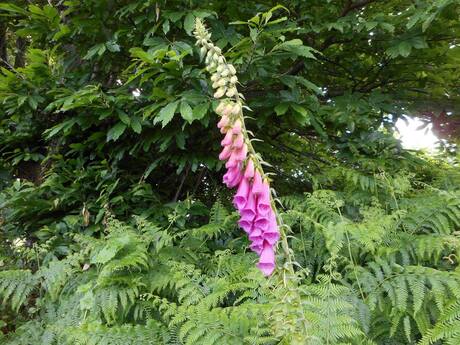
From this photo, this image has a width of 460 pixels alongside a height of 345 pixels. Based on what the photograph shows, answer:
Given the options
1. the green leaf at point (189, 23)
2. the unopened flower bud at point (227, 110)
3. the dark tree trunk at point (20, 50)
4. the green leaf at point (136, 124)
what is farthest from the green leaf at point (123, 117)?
the dark tree trunk at point (20, 50)

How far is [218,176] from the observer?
14.9 feet

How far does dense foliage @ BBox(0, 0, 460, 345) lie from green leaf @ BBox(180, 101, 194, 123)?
0.03 m

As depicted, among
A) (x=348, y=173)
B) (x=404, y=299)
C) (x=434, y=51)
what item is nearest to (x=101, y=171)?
(x=348, y=173)

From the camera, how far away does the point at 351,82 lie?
446 cm

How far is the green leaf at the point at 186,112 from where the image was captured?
288cm

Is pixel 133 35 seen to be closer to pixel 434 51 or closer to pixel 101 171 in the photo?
pixel 101 171

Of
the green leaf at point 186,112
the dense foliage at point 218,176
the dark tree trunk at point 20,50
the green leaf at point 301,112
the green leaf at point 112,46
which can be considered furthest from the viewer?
the dark tree trunk at point 20,50

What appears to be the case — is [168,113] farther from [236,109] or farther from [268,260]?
[268,260]

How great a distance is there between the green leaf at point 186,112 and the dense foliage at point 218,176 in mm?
28

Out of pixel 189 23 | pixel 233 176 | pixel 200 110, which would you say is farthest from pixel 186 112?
pixel 233 176

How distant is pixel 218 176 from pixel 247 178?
2753 millimetres

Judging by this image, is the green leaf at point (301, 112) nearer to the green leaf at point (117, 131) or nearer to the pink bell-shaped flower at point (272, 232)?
the green leaf at point (117, 131)

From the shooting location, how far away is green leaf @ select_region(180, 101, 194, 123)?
9.46 feet

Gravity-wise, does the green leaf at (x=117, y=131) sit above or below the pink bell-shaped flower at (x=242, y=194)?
above
